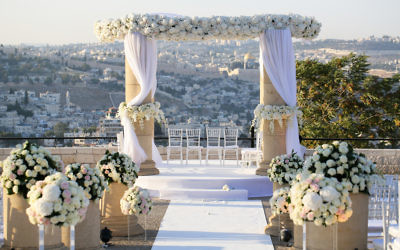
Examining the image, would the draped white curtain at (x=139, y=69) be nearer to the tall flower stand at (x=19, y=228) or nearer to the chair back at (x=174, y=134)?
the chair back at (x=174, y=134)

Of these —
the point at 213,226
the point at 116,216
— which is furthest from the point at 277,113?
the point at 116,216

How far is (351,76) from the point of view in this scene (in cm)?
1923

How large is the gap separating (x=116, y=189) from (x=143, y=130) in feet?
11.1

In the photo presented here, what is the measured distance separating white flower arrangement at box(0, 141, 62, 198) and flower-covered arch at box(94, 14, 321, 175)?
15.6 feet

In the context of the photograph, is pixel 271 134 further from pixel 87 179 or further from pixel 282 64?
pixel 87 179

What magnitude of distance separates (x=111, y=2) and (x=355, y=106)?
1602cm

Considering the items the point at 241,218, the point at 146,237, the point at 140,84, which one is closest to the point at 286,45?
the point at 140,84

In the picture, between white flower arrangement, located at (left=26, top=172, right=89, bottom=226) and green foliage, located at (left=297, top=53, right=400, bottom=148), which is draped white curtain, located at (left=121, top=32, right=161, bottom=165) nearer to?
white flower arrangement, located at (left=26, top=172, right=89, bottom=226)

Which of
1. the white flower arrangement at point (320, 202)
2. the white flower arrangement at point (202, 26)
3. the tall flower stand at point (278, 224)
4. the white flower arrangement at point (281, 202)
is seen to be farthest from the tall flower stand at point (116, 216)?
the white flower arrangement at point (202, 26)

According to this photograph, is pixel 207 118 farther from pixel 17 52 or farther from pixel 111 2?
pixel 17 52

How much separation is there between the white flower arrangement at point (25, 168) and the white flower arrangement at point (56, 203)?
0.63m

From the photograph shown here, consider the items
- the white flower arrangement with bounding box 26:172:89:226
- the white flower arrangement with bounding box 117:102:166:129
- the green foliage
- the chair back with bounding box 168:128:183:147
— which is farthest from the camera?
the green foliage

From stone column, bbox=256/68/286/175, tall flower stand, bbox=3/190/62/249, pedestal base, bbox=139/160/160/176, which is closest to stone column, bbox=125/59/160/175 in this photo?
pedestal base, bbox=139/160/160/176

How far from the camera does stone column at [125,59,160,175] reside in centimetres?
1148
